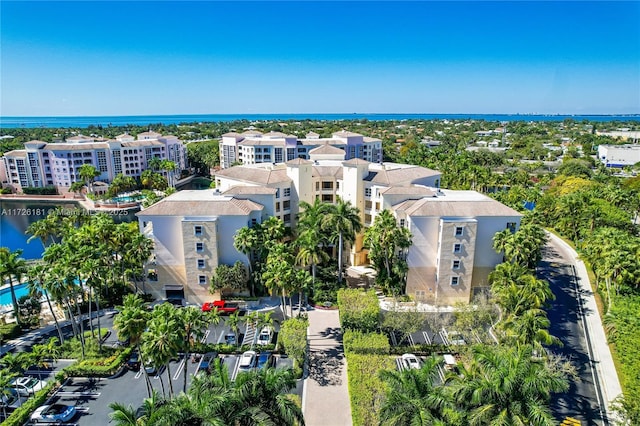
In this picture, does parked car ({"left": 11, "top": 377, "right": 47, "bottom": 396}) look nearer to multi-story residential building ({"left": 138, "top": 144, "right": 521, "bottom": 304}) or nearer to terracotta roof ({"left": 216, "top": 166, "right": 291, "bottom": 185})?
multi-story residential building ({"left": 138, "top": 144, "right": 521, "bottom": 304})

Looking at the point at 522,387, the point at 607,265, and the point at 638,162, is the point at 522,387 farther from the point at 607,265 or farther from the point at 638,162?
the point at 638,162

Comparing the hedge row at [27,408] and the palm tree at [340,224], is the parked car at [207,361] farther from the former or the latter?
the palm tree at [340,224]

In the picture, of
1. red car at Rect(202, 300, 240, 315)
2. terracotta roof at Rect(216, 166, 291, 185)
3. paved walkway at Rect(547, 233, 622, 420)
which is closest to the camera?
paved walkway at Rect(547, 233, 622, 420)

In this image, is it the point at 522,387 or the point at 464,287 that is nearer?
the point at 522,387

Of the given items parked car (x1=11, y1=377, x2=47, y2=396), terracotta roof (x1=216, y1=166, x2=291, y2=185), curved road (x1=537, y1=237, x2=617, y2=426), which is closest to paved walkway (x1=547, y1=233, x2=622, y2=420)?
curved road (x1=537, y1=237, x2=617, y2=426)

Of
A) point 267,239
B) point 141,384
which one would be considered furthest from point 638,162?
point 141,384

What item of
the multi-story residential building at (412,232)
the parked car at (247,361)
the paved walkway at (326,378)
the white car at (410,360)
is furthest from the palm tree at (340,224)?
the parked car at (247,361)
